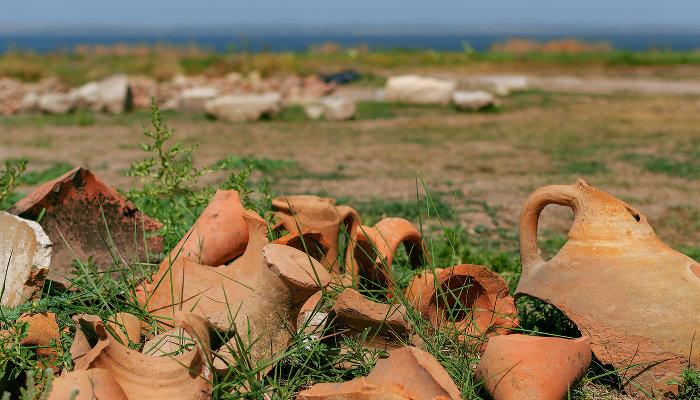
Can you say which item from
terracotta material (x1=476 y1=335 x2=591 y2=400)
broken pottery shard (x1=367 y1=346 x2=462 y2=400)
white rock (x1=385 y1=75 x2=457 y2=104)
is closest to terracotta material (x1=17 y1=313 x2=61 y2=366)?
broken pottery shard (x1=367 y1=346 x2=462 y2=400)

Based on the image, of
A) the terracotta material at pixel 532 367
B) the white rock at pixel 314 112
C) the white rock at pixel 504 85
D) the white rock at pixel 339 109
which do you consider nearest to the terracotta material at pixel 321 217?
the terracotta material at pixel 532 367

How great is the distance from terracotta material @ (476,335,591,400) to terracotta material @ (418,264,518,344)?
1.06 feet

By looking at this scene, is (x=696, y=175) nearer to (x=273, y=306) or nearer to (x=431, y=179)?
(x=431, y=179)

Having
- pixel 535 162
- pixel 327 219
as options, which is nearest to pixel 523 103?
pixel 535 162

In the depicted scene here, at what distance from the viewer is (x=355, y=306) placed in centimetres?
238

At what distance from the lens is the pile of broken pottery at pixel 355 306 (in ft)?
6.98

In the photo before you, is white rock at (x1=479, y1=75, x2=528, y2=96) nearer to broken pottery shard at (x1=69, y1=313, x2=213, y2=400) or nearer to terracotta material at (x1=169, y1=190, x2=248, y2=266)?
terracotta material at (x1=169, y1=190, x2=248, y2=266)

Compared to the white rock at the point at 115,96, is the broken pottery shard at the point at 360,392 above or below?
above

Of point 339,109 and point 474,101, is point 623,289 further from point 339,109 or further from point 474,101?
point 474,101

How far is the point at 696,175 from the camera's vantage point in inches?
292

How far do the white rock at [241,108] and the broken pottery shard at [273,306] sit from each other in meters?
10.3

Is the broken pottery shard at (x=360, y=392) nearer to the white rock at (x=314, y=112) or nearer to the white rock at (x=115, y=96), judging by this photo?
the white rock at (x=314, y=112)

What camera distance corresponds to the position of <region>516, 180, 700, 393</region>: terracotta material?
2441mm

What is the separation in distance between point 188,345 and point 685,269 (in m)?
1.98
